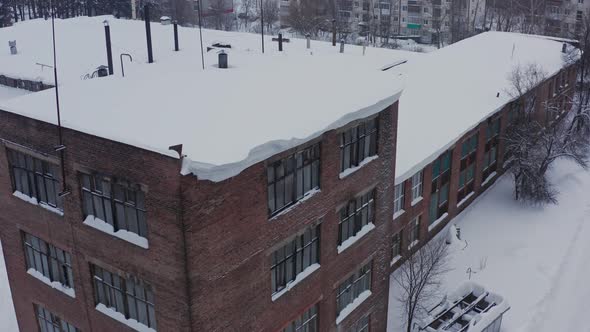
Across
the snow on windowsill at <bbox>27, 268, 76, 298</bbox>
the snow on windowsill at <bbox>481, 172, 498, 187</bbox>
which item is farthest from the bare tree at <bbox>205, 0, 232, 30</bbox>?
the snow on windowsill at <bbox>27, 268, 76, 298</bbox>

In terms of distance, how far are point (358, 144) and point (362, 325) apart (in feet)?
24.7

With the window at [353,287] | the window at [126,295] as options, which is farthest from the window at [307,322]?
the window at [126,295]

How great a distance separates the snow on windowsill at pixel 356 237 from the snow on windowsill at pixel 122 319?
684 cm

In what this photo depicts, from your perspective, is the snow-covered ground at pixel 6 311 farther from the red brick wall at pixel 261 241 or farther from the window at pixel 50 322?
the red brick wall at pixel 261 241

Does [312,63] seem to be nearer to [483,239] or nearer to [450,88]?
[483,239]

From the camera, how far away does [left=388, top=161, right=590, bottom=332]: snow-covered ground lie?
27.7 metres

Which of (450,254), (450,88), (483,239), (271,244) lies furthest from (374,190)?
(450,88)

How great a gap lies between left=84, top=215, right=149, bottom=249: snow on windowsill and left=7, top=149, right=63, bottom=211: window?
5.02 ft

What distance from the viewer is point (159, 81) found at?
20.6m

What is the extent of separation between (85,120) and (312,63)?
10.7 m

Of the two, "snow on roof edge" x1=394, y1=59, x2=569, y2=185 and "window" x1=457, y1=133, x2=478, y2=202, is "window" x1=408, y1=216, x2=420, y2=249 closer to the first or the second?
"snow on roof edge" x1=394, y1=59, x2=569, y2=185

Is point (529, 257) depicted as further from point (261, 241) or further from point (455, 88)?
point (261, 241)

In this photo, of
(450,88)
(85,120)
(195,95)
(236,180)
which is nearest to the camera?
(236,180)

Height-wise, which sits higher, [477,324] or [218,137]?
[218,137]
